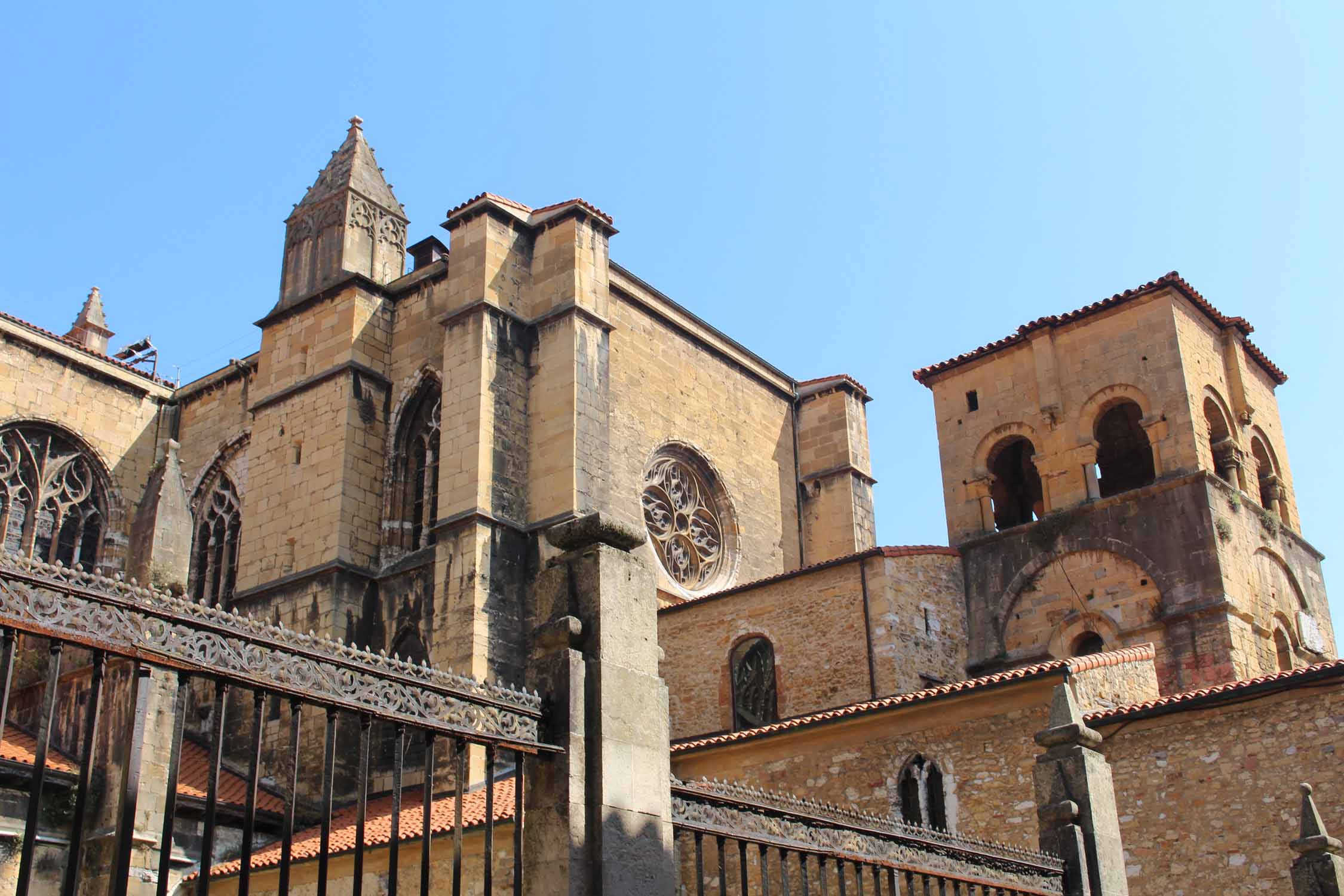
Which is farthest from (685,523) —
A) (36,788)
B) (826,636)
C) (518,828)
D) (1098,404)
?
(36,788)

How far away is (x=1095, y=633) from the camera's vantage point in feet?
58.5

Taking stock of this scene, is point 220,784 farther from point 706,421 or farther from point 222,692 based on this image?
point 222,692

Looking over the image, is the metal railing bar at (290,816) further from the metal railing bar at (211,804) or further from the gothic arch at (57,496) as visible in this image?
the gothic arch at (57,496)

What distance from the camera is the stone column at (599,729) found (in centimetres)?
541

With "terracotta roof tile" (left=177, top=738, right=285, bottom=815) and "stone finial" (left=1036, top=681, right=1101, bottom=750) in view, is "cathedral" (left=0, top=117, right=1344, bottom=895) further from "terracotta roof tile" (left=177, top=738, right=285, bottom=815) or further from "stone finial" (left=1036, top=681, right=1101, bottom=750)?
"stone finial" (left=1036, top=681, right=1101, bottom=750)

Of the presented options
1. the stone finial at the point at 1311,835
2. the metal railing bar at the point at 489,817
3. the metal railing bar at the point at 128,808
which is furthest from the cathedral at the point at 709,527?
the metal railing bar at the point at 128,808

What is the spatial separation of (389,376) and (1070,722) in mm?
13803

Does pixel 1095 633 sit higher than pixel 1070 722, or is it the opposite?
pixel 1095 633

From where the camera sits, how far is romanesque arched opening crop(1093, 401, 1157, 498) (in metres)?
20.6

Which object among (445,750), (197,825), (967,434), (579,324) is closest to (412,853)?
(445,750)

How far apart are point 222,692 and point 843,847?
3235 mm

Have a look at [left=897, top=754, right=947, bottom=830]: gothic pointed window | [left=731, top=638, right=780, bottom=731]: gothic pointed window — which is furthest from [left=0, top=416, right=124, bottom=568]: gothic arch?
[left=897, top=754, right=947, bottom=830]: gothic pointed window

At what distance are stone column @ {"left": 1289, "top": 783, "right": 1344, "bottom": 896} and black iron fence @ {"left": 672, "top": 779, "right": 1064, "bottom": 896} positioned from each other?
2.78 m

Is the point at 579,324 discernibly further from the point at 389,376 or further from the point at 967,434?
the point at 967,434
